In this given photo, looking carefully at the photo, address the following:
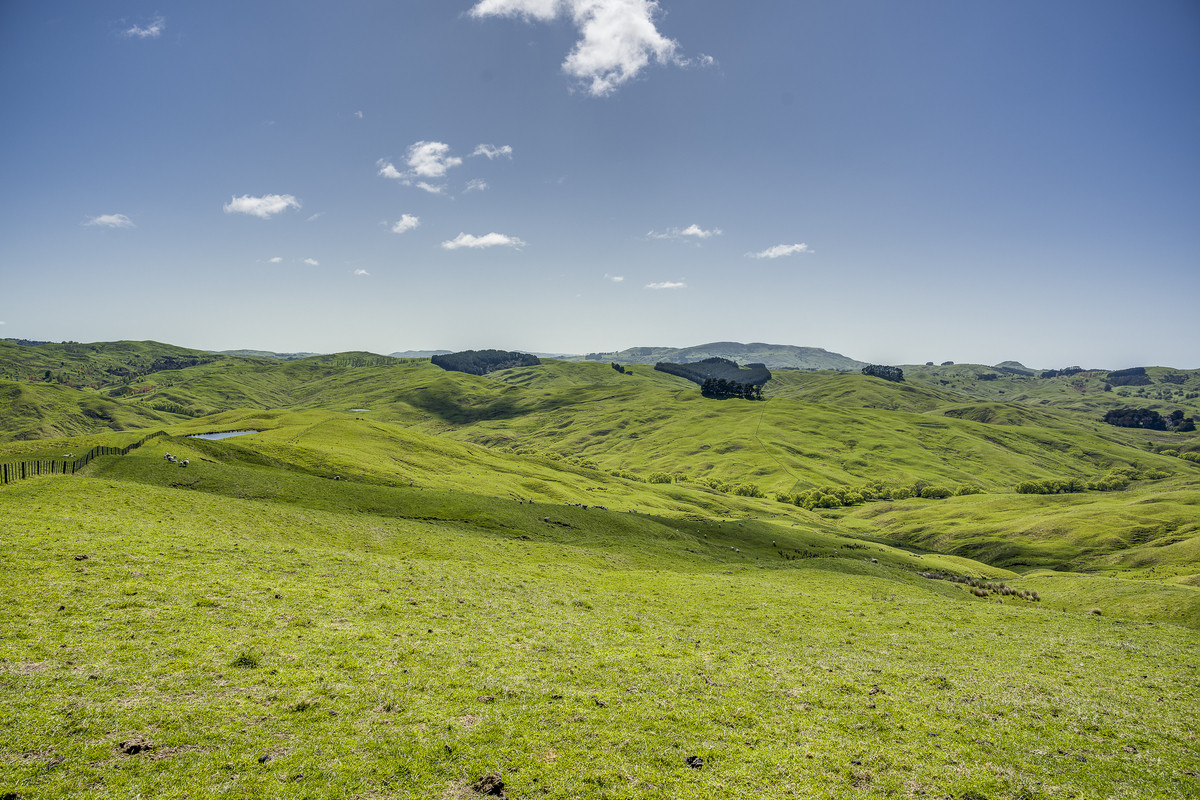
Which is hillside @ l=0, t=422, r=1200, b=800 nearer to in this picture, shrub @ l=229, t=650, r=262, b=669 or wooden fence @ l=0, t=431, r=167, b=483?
shrub @ l=229, t=650, r=262, b=669

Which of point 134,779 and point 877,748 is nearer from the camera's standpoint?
point 134,779

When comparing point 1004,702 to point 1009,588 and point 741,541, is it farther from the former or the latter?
point 741,541

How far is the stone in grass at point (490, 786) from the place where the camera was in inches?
595

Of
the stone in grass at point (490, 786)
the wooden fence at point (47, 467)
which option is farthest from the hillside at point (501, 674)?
the wooden fence at point (47, 467)

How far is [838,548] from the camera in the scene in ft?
296

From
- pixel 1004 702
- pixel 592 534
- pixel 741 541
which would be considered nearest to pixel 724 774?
pixel 1004 702

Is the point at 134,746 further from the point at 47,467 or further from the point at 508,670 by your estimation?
the point at 47,467

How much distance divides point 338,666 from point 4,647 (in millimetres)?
11752

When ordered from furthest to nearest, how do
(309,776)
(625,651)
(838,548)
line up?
(838,548)
(625,651)
(309,776)

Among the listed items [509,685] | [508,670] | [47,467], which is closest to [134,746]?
[509,685]

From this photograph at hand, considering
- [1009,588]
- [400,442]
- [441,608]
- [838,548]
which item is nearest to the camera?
[441,608]

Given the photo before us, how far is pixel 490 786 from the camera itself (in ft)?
50.5

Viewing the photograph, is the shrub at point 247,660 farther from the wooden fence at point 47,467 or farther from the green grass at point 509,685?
the wooden fence at point 47,467

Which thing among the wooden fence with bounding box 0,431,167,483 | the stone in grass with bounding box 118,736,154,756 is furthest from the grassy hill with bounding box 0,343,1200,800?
the wooden fence with bounding box 0,431,167,483
